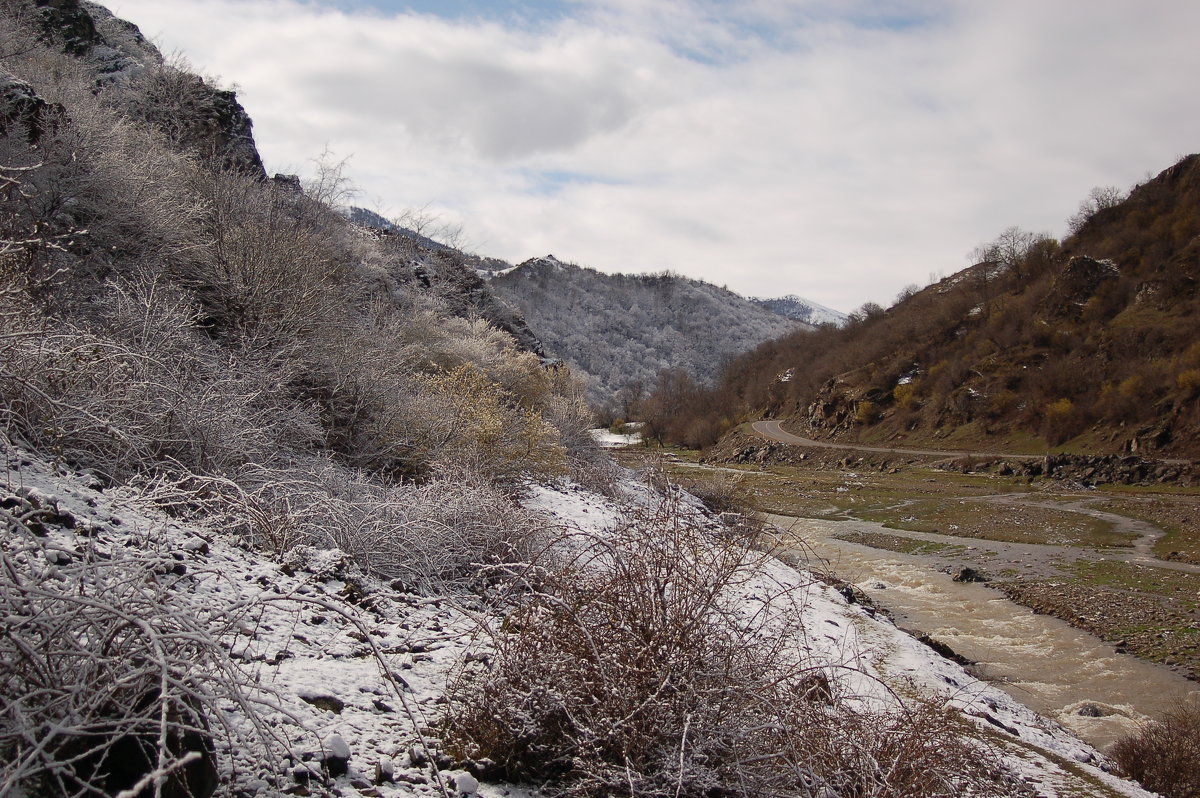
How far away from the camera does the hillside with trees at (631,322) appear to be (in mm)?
112938

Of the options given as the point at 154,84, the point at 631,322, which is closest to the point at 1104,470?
the point at 154,84

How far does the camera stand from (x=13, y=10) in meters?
17.0

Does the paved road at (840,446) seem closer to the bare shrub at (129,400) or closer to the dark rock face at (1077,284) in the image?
the dark rock face at (1077,284)

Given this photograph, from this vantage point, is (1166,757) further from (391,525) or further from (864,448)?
(864,448)

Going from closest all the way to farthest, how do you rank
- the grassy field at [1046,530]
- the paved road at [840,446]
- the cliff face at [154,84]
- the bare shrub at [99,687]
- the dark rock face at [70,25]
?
the bare shrub at [99,687] < the grassy field at [1046,530] < the cliff face at [154,84] < the dark rock face at [70,25] < the paved road at [840,446]

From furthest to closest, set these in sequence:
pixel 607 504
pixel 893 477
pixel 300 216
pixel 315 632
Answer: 1. pixel 893 477
2. pixel 300 216
3. pixel 607 504
4. pixel 315 632

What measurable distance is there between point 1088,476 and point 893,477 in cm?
1074

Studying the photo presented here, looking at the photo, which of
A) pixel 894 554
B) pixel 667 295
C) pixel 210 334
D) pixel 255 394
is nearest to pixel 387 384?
pixel 210 334

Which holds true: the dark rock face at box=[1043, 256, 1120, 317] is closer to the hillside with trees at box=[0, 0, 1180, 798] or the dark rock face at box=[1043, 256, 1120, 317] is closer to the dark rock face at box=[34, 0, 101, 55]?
the hillside with trees at box=[0, 0, 1180, 798]

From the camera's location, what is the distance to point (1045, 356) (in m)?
52.5

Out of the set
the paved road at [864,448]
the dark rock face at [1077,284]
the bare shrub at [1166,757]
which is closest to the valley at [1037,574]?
the bare shrub at [1166,757]

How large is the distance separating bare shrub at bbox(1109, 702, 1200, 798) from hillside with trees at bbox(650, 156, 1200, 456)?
113 feet

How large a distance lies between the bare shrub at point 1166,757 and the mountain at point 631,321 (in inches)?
3602

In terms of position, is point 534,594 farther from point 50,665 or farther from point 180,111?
point 180,111
